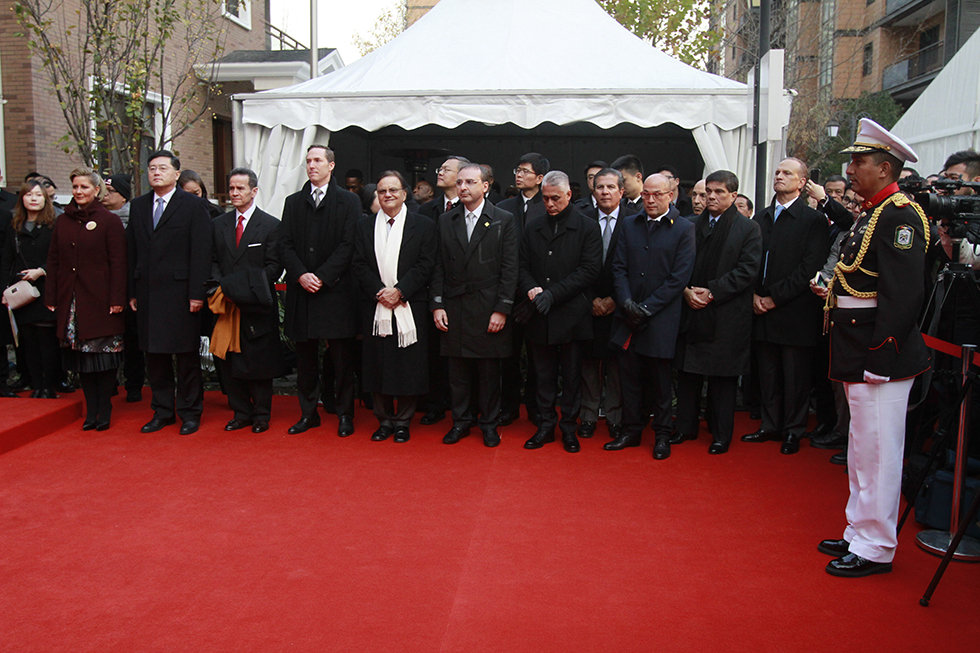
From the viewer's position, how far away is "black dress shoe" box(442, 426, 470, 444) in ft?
18.6

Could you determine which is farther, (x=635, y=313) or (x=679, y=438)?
(x=679, y=438)

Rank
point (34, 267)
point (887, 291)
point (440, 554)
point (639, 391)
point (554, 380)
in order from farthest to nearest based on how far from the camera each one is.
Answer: point (34, 267) → point (554, 380) → point (639, 391) → point (440, 554) → point (887, 291)

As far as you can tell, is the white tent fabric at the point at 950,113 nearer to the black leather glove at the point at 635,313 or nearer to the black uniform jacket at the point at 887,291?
the black leather glove at the point at 635,313

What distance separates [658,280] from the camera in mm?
5383

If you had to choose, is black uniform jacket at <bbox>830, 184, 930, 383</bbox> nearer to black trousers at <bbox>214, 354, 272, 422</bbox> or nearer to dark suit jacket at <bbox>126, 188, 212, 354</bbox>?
black trousers at <bbox>214, 354, 272, 422</bbox>

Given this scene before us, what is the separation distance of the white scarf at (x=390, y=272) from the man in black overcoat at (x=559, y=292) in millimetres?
816

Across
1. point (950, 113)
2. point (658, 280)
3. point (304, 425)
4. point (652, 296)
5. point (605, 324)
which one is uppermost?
point (950, 113)

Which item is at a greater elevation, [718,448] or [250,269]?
[250,269]

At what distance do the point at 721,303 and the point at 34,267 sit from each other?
17.4 feet

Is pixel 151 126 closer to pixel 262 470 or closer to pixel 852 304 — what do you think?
pixel 262 470

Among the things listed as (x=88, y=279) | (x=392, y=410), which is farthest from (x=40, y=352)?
(x=392, y=410)

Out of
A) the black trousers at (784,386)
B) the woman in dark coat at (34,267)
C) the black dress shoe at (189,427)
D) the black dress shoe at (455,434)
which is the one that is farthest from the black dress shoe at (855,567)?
the woman in dark coat at (34,267)

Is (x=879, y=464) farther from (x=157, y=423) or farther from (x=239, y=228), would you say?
(x=157, y=423)

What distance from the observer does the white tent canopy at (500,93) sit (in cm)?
768
